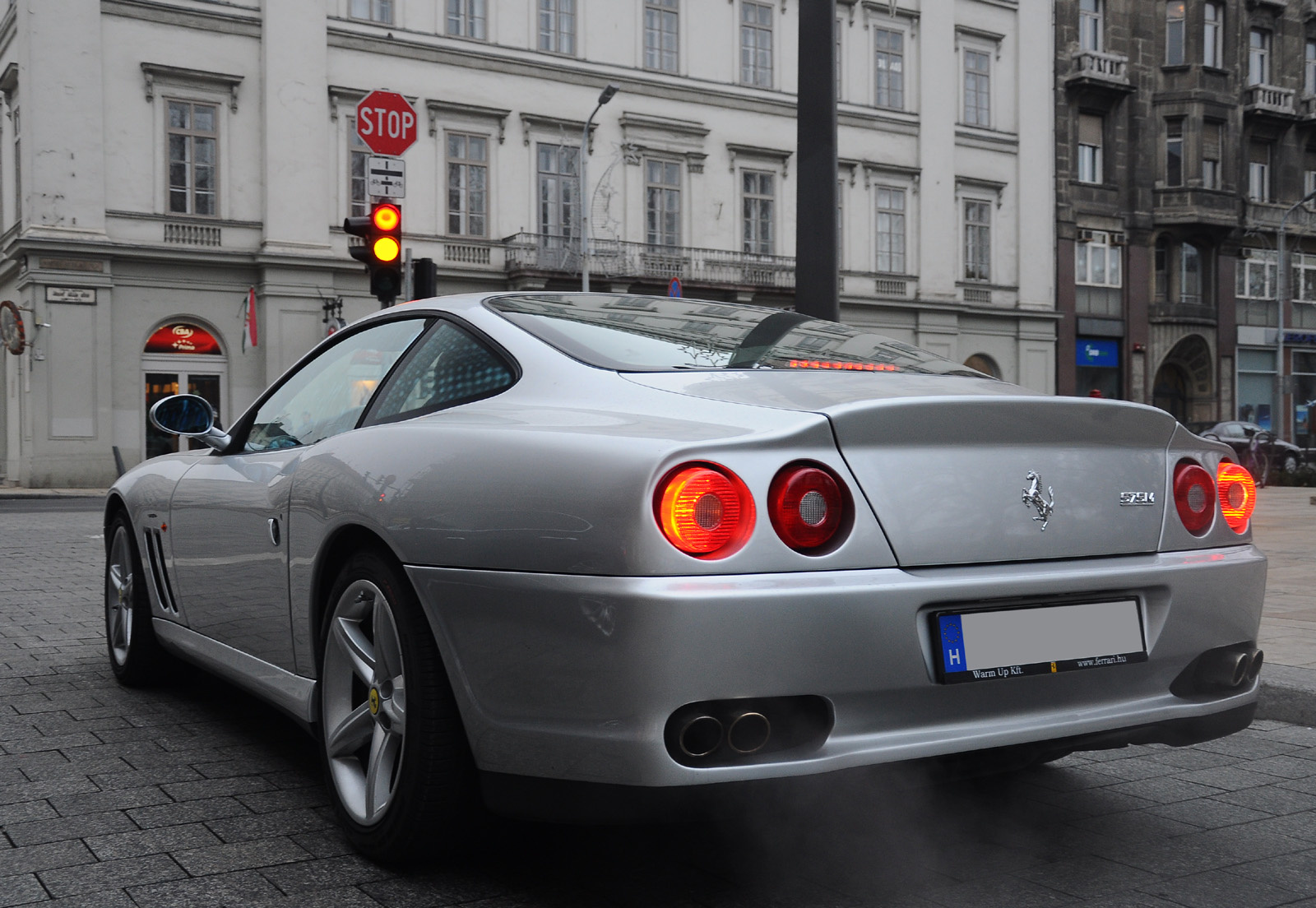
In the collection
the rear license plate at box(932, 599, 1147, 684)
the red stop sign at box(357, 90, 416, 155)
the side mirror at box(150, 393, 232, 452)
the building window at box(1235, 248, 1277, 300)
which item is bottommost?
the rear license plate at box(932, 599, 1147, 684)

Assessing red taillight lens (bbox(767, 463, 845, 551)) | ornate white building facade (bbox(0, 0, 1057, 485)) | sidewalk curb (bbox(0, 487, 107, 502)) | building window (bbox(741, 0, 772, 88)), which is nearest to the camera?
red taillight lens (bbox(767, 463, 845, 551))

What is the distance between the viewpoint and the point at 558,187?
96.1ft

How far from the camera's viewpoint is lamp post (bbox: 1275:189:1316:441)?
35.8 meters

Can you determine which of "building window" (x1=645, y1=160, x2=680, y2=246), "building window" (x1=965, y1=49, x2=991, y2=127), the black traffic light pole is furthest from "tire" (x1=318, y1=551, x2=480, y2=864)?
"building window" (x1=965, y1=49, x2=991, y2=127)

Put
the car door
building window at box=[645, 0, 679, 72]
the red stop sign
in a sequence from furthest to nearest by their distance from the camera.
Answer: building window at box=[645, 0, 679, 72] → the red stop sign → the car door

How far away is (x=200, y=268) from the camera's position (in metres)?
25.3

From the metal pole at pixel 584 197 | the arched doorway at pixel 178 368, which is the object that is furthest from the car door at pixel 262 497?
the metal pole at pixel 584 197

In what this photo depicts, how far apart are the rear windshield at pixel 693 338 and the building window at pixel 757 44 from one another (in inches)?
1167

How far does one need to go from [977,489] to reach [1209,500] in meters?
0.73

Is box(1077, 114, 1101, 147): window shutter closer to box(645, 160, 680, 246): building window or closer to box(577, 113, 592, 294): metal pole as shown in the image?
box(645, 160, 680, 246): building window

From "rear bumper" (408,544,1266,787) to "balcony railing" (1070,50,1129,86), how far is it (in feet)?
122

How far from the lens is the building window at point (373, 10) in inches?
1050

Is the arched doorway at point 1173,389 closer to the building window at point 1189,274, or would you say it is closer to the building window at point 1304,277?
the building window at point 1189,274

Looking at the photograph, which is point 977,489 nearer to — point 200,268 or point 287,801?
point 287,801
